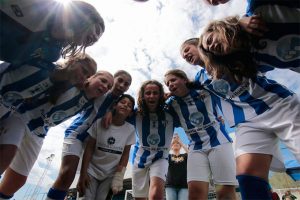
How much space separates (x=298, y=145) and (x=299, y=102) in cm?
40

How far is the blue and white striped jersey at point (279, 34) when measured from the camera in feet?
5.86

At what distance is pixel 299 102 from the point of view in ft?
6.45

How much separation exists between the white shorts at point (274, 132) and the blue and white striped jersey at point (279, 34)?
0.34m

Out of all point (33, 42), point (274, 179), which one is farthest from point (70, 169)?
point (274, 179)

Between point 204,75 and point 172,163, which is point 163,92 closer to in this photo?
point 204,75

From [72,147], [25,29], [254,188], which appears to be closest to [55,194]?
[72,147]

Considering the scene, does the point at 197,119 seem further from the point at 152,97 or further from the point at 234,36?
the point at 234,36

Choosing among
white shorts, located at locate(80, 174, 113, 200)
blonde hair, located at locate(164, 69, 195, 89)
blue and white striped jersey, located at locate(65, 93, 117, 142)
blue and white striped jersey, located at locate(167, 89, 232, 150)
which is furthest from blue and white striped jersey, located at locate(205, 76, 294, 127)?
white shorts, located at locate(80, 174, 113, 200)

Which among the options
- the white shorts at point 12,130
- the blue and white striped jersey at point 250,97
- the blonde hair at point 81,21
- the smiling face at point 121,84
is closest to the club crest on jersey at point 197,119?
the blue and white striped jersey at point 250,97

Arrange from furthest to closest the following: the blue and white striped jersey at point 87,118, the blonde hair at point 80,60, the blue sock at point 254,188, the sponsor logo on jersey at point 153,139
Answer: the sponsor logo on jersey at point 153,139 → the blue and white striped jersey at point 87,118 → the blonde hair at point 80,60 → the blue sock at point 254,188

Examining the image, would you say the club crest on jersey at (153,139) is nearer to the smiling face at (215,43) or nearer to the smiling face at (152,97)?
the smiling face at (152,97)

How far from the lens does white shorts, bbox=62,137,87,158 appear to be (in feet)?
10.6

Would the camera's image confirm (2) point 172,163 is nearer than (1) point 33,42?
No

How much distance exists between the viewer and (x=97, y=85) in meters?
3.37
